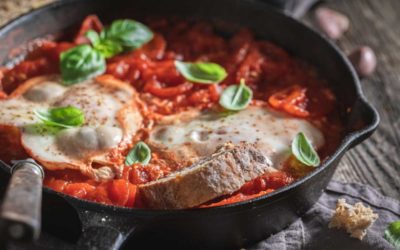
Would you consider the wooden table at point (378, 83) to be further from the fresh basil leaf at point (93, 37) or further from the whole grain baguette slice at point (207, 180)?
the whole grain baguette slice at point (207, 180)

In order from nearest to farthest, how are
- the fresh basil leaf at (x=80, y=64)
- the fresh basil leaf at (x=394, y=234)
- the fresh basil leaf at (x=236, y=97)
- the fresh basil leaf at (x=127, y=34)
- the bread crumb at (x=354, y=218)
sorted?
the fresh basil leaf at (x=394, y=234)
the bread crumb at (x=354, y=218)
the fresh basil leaf at (x=236, y=97)
the fresh basil leaf at (x=80, y=64)
the fresh basil leaf at (x=127, y=34)

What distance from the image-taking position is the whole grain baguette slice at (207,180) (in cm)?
318

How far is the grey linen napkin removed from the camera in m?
3.69

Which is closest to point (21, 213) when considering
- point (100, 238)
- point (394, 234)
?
point (100, 238)

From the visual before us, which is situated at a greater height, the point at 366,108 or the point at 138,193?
the point at 366,108

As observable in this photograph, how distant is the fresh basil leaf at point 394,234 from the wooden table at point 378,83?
0.69 metres

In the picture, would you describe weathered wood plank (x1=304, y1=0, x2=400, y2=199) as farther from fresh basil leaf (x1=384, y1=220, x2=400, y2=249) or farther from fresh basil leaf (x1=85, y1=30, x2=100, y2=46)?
fresh basil leaf (x1=85, y1=30, x2=100, y2=46)

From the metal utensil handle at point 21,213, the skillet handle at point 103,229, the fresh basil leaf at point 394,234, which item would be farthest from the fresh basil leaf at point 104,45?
the fresh basil leaf at point 394,234

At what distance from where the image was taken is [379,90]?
532cm

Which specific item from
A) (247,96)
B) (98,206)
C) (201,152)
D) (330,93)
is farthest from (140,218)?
(330,93)

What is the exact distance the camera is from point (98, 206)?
3059 mm

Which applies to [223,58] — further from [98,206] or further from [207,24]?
[98,206]

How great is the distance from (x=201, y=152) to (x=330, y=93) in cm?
126

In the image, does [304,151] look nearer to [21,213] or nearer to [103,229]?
[103,229]
